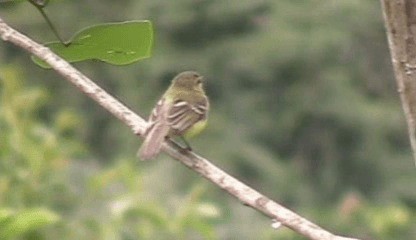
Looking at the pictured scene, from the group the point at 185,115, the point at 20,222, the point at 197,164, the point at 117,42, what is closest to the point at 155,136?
the point at 185,115

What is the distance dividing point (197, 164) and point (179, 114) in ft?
5.43

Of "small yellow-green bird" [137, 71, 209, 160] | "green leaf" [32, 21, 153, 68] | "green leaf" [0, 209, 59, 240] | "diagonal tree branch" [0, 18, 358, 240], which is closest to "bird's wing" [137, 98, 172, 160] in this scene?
"small yellow-green bird" [137, 71, 209, 160]

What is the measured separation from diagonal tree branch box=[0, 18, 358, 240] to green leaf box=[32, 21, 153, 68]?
0.30ft

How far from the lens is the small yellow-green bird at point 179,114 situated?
3.02 m

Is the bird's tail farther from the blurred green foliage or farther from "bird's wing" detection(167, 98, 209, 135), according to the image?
the blurred green foliage

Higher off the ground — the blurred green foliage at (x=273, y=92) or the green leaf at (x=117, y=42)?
the green leaf at (x=117, y=42)

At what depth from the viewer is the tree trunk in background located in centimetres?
153

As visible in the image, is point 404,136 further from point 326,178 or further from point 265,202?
point 265,202

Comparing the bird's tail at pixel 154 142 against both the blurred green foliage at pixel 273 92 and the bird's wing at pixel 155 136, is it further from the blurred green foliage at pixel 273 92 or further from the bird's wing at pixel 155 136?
the blurred green foliage at pixel 273 92

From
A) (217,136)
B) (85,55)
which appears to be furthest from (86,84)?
(217,136)

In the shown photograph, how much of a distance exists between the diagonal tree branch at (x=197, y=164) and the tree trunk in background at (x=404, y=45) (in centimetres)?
18

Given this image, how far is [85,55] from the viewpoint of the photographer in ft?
5.63

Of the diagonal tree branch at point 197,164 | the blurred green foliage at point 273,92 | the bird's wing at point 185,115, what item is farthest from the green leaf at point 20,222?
the blurred green foliage at point 273,92

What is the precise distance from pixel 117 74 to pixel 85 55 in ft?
30.3
